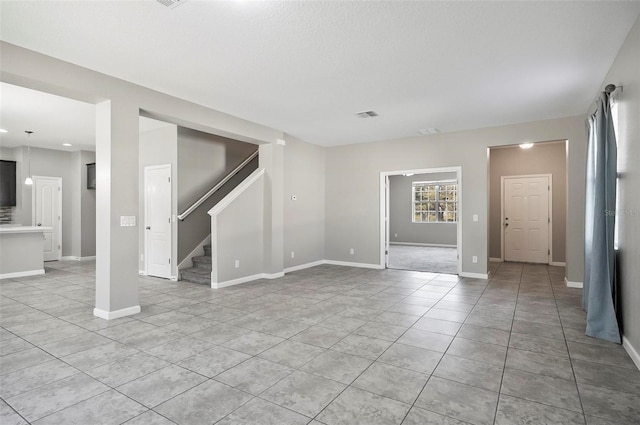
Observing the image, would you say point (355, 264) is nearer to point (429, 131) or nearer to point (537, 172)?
point (429, 131)

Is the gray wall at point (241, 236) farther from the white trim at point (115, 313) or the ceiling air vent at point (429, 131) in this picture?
the ceiling air vent at point (429, 131)

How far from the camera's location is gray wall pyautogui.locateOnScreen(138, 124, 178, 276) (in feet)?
20.0

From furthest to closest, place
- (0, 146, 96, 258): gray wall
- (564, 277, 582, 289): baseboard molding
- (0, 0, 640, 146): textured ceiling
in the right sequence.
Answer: (0, 146, 96, 258): gray wall, (564, 277, 582, 289): baseboard molding, (0, 0, 640, 146): textured ceiling

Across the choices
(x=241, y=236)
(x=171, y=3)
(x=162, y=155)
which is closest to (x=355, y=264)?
(x=241, y=236)

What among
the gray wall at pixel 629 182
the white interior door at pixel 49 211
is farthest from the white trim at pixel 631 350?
the white interior door at pixel 49 211

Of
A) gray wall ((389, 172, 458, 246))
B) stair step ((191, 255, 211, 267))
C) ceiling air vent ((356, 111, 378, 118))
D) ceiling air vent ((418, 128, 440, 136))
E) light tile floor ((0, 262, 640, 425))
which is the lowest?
light tile floor ((0, 262, 640, 425))

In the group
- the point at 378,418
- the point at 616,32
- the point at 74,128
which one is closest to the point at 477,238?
the point at 616,32

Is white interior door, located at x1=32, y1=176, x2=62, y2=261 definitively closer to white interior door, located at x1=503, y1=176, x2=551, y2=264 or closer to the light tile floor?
the light tile floor

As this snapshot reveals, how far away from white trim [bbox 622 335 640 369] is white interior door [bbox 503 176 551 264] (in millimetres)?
5368

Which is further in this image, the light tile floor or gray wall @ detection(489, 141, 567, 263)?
gray wall @ detection(489, 141, 567, 263)

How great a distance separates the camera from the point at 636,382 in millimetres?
2426

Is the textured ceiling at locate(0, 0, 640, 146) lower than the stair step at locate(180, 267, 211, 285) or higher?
higher

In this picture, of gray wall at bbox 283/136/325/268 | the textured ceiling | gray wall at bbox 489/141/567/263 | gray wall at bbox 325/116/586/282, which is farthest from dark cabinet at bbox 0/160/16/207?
gray wall at bbox 489/141/567/263

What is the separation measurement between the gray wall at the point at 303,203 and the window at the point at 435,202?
18.4 ft
